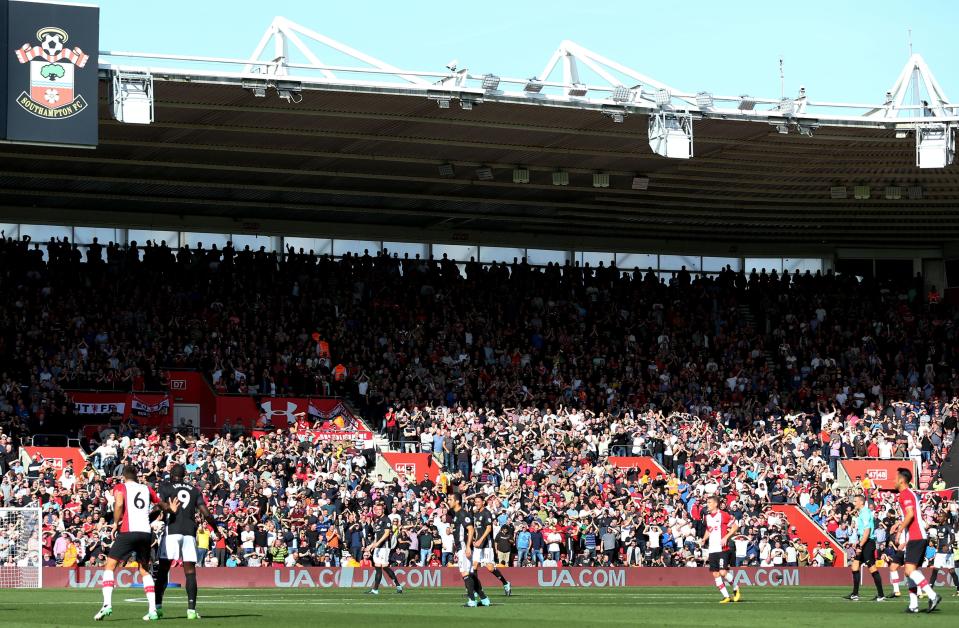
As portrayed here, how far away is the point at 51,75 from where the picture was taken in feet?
104

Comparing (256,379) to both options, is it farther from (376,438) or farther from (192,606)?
(192,606)

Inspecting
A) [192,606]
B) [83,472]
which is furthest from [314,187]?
[192,606]

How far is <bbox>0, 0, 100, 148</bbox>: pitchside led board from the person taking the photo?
31.3 meters

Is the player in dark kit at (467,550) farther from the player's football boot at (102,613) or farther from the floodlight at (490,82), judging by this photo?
the floodlight at (490,82)

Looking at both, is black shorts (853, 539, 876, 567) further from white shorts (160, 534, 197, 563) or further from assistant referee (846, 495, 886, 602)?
white shorts (160, 534, 197, 563)

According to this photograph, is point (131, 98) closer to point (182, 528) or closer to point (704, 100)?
point (704, 100)

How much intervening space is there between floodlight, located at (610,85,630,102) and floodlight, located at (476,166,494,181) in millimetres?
7056

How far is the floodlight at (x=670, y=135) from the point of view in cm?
3781

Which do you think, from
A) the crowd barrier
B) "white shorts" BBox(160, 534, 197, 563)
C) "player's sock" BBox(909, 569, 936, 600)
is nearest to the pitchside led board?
the crowd barrier

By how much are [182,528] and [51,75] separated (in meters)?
17.0

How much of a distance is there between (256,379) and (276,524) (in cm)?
988

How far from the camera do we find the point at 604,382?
46.6 meters

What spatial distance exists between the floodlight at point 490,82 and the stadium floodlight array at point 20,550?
14667 mm

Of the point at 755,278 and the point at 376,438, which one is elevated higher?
the point at 755,278
